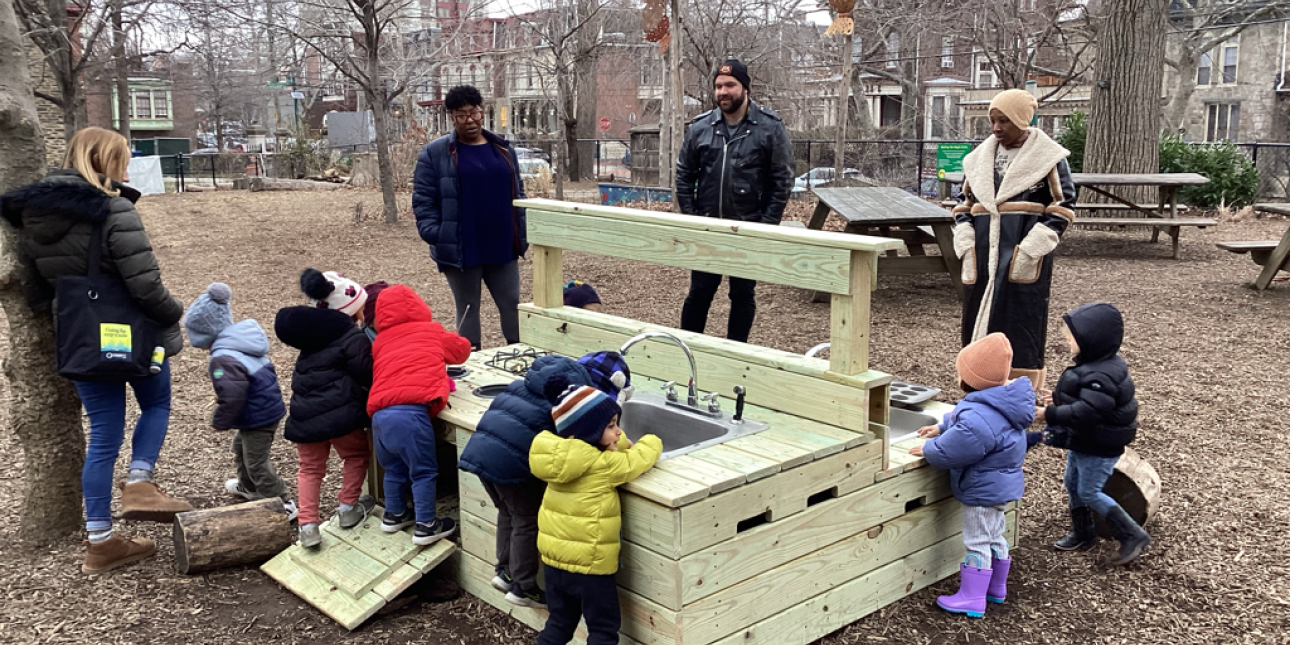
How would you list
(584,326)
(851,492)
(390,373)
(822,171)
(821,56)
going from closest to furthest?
1. (851,492)
2. (390,373)
3. (584,326)
4. (822,171)
5. (821,56)

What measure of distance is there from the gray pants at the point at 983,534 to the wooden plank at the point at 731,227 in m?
1.00

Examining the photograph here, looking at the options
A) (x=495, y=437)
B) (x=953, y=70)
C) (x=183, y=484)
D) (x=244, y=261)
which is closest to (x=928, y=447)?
(x=495, y=437)

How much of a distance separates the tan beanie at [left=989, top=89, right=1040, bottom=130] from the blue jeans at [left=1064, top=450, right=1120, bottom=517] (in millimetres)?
1648

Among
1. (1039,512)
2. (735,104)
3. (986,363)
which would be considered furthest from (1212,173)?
(986,363)

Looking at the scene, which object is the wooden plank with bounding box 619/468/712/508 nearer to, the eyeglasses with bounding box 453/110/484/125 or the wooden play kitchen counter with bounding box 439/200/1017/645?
the wooden play kitchen counter with bounding box 439/200/1017/645

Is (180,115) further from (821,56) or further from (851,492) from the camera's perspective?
(851,492)

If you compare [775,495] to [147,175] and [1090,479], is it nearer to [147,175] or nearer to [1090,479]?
[1090,479]

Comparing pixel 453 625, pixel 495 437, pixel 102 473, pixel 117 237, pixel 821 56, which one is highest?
pixel 821 56

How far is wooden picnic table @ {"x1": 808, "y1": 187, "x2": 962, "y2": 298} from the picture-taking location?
27.4 feet

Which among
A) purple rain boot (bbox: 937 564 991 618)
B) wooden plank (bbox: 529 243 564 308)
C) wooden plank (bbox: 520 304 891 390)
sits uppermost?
wooden plank (bbox: 529 243 564 308)

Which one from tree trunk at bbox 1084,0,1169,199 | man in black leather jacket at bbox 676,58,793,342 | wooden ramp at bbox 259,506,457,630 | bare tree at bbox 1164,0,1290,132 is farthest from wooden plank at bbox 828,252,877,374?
bare tree at bbox 1164,0,1290,132

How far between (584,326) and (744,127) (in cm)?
172

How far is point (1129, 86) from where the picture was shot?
1286 cm

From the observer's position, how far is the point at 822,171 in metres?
26.9
